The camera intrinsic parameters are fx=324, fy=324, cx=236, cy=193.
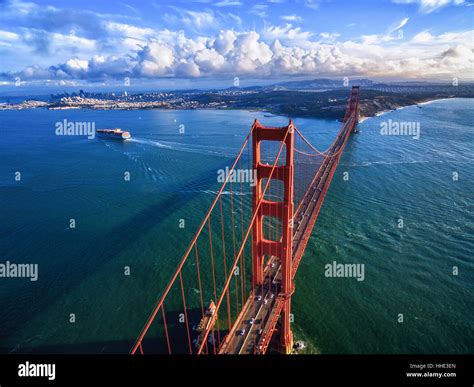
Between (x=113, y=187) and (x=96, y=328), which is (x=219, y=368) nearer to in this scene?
(x=96, y=328)

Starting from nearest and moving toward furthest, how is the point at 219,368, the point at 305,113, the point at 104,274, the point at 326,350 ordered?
the point at 219,368 < the point at 326,350 < the point at 104,274 < the point at 305,113

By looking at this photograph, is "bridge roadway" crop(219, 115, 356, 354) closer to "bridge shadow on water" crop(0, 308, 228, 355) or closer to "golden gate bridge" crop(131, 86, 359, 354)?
"golden gate bridge" crop(131, 86, 359, 354)

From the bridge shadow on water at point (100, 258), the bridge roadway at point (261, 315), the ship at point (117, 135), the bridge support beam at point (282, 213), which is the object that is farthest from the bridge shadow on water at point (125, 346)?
the ship at point (117, 135)

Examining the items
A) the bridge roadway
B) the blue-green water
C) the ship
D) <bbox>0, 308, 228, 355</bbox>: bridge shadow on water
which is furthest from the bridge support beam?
the ship

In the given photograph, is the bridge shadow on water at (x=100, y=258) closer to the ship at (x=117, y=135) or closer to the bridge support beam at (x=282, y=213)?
the bridge support beam at (x=282, y=213)

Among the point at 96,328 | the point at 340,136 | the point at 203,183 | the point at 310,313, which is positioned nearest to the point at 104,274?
the point at 96,328

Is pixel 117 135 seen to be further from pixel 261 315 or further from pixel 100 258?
pixel 261 315

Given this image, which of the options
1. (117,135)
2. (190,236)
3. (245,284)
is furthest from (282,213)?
(117,135)
